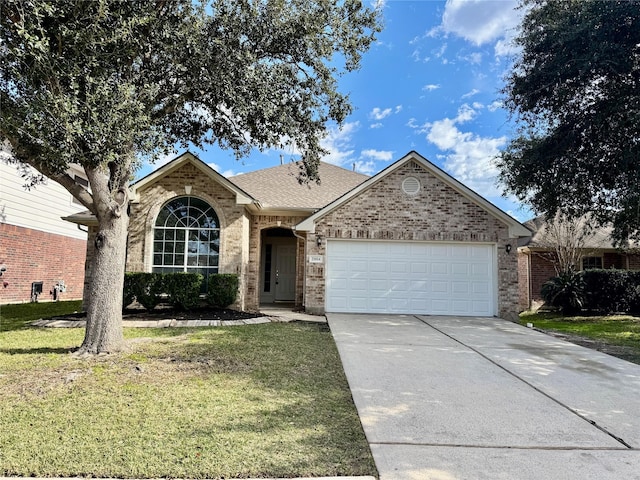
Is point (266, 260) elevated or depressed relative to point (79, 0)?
depressed

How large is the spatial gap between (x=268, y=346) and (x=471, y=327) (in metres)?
5.57

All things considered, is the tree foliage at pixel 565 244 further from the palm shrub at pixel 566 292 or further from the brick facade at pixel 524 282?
the brick facade at pixel 524 282

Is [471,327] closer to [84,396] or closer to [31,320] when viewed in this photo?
[84,396]

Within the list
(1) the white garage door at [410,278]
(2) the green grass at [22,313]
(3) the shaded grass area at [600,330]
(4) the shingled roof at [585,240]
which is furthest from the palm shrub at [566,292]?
(2) the green grass at [22,313]

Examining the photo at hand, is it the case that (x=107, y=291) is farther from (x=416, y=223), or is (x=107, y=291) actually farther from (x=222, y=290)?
(x=416, y=223)

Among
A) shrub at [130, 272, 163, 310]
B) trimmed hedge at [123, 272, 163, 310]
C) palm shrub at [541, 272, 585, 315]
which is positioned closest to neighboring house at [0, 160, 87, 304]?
trimmed hedge at [123, 272, 163, 310]

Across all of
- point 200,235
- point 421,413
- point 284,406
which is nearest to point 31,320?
point 200,235

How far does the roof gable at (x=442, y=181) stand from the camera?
12438 millimetres

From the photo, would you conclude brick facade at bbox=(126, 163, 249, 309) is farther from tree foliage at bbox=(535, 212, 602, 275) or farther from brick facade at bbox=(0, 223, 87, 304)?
tree foliage at bbox=(535, 212, 602, 275)

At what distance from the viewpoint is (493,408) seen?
4.63m

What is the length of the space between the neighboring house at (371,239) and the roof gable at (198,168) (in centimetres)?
3

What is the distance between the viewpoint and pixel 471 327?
34.1ft

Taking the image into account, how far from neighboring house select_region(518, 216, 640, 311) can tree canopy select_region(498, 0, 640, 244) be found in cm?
529

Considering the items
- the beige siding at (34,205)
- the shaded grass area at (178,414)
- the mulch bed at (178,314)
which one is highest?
the beige siding at (34,205)
